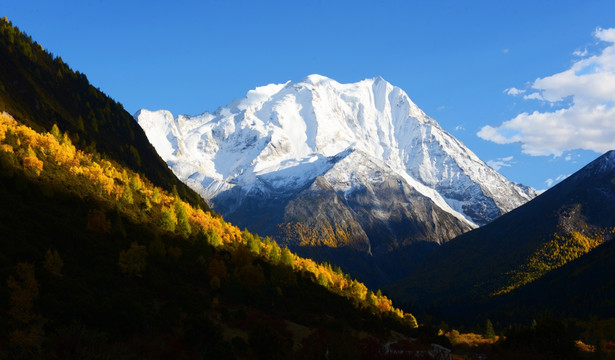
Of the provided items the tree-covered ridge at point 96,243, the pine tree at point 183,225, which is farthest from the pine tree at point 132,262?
the pine tree at point 183,225

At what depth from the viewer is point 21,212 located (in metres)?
95.2

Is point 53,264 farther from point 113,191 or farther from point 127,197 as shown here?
point 113,191

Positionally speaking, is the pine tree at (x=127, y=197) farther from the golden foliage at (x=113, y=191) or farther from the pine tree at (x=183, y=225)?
the pine tree at (x=183, y=225)

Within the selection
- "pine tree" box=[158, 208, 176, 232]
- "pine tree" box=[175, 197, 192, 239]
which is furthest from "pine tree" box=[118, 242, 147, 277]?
"pine tree" box=[175, 197, 192, 239]

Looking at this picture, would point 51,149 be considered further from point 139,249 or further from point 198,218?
point 139,249

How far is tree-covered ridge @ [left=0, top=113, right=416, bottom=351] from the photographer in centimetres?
6631

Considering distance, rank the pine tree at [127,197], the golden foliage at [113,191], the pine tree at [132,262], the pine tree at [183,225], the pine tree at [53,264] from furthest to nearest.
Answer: the pine tree at [183,225]
the pine tree at [127,197]
the golden foliage at [113,191]
the pine tree at [132,262]
the pine tree at [53,264]

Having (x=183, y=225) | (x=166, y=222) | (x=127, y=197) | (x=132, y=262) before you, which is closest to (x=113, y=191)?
(x=127, y=197)

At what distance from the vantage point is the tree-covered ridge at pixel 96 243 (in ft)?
218

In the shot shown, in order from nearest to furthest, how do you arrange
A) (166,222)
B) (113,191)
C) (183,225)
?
(166,222), (113,191), (183,225)

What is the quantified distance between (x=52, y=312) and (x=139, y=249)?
1312 inches

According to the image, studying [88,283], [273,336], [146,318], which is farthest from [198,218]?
[273,336]

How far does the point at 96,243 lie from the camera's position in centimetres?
9781

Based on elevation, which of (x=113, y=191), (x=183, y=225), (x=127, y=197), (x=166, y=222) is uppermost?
(x=113, y=191)
